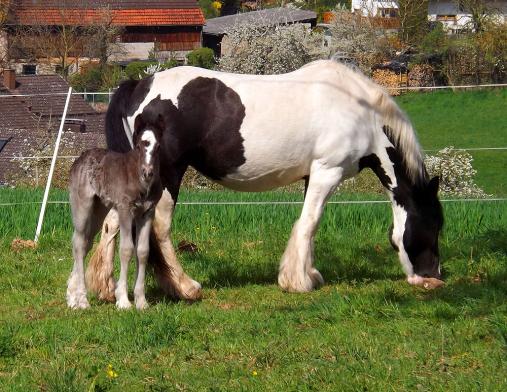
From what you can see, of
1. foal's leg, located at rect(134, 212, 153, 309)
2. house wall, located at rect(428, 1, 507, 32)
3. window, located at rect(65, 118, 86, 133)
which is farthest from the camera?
house wall, located at rect(428, 1, 507, 32)

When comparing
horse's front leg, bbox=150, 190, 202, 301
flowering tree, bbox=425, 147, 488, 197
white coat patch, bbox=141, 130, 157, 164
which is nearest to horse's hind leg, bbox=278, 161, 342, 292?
horse's front leg, bbox=150, 190, 202, 301

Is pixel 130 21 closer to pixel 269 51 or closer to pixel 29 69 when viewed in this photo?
pixel 29 69

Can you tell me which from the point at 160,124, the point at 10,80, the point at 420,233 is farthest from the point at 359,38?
the point at 160,124

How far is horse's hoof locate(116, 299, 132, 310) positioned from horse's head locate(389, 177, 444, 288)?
8.52 ft

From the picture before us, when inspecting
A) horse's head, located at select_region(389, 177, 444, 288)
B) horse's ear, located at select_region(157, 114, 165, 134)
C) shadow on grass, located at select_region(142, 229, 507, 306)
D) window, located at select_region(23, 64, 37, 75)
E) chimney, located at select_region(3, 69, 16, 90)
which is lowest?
window, located at select_region(23, 64, 37, 75)

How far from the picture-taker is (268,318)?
763 centimetres

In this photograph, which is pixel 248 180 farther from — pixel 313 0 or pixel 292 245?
pixel 313 0

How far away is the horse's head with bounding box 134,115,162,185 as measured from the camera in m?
7.74

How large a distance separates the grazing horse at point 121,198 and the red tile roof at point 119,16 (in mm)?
50366

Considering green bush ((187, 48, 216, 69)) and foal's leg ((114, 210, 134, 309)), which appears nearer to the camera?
foal's leg ((114, 210, 134, 309))

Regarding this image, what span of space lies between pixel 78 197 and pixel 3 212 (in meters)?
4.35

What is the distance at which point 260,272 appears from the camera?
9.84m

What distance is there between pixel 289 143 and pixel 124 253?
183cm

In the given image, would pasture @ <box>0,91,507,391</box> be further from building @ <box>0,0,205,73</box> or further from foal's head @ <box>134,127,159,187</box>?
building @ <box>0,0,205,73</box>
